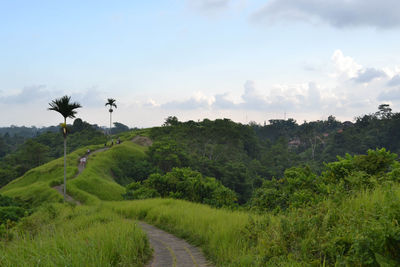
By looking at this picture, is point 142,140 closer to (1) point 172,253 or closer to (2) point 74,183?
(2) point 74,183

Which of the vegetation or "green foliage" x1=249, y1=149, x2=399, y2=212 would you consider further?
"green foliage" x1=249, y1=149, x2=399, y2=212

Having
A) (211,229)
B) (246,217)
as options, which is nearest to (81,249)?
(211,229)

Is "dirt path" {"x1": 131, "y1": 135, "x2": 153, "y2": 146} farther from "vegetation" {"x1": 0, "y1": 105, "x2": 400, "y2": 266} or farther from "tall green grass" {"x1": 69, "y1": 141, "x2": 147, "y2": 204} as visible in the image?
"vegetation" {"x1": 0, "y1": 105, "x2": 400, "y2": 266}

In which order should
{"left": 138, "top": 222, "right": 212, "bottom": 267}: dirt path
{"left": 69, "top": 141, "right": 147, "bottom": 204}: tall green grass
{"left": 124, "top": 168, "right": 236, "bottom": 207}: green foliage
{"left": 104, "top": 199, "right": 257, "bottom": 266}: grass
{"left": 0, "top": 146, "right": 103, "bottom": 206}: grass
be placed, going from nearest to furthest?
{"left": 104, "top": 199, "right": 257, "bottom": 266}: grass
{"left": 138, "top": 222, "right": 212, "bottom": 267}: dirt path
{"left": 124, "top": 168, "right": 236, "bottom": 207}: green foliage
{"left": 0, "top": 146, "right": 103, "bottom": 206}: grass
{"left": 69, "top": 141, "right": 147, "bottom": 204}: tall green grass

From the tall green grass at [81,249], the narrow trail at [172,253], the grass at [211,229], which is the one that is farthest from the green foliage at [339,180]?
the tall green grass at [81,249]

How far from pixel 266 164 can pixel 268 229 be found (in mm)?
77268

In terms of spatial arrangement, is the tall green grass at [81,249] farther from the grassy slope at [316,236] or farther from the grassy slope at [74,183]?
the grassy slope at [74,183]

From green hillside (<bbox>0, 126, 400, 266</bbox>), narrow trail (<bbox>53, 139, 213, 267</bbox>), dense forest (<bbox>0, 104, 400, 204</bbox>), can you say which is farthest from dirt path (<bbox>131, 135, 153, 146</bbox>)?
narrow trail (<bbox>53, 139, 213, 267</bbox>)

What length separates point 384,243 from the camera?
183 inches

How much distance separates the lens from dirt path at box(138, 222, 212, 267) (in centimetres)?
807

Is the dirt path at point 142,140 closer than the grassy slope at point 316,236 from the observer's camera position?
No

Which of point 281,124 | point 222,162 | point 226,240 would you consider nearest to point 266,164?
point 222,162

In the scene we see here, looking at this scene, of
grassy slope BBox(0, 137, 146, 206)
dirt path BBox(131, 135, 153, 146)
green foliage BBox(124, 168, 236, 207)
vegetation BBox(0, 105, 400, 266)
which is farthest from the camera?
dirt path BBox(131, 135, 153, 146)

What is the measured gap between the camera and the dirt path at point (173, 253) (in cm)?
807
